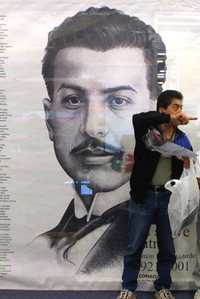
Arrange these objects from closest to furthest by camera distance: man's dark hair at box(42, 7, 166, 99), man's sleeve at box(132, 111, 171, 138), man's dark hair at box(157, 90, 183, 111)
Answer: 1. man's sleeve at box(132, 111, 171, 138)
2. man's dark hair at box(157, 90, 183, 111)
3. man's dark hair at box(42, 7, 166, 99)

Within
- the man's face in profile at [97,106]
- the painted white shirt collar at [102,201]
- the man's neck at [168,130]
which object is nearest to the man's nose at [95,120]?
the man's face in profile at [97,106]

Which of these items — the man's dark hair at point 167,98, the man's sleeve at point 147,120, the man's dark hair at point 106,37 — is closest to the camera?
the man's sleeve at point 147,120

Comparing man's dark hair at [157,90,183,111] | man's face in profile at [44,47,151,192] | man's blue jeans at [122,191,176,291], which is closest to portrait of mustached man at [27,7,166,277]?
man's face in profile at [44,47,151,192]

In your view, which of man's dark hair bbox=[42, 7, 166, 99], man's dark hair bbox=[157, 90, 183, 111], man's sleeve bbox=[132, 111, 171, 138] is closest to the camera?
man's sleeve bbox=[132, 111, 171, 138]

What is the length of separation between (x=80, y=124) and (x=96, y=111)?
0.47 feet

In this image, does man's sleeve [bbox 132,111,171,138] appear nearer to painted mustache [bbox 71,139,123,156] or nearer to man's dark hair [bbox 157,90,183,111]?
man's dark hair [bbox 157,90,183,111]

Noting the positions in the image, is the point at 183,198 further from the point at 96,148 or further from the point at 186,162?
the point at 96,148

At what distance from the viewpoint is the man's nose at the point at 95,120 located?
300 centimetres

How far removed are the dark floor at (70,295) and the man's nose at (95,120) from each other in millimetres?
1113

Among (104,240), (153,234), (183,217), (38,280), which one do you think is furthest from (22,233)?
(183,217)

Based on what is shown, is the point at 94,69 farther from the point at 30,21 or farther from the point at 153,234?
the point at 153,234

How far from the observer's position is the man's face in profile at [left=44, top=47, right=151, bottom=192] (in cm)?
298

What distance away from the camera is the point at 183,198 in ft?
8.48

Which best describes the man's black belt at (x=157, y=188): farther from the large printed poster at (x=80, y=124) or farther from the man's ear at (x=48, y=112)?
the man's ear at (x=48, y=112)
